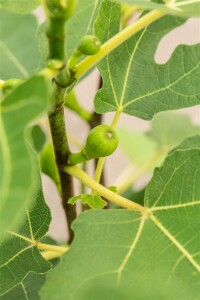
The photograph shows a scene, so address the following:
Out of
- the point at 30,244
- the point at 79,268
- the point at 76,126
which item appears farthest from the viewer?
the point at 76,126

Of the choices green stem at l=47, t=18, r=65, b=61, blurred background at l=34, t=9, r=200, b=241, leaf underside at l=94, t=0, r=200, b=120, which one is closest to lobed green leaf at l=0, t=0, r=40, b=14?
leaf underside at l=94, t=0, r=200, b=120

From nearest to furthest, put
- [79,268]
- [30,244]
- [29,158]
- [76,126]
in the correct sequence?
[29,158]
[79,268]
[30,244]
[76,126]

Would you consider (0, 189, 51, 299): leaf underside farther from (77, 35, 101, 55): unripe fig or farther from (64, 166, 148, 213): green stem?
(77, 35, 101, 55): unripe fig

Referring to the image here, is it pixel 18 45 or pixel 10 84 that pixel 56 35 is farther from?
pixel 18 45

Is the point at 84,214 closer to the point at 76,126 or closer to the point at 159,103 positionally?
the point at 159,103

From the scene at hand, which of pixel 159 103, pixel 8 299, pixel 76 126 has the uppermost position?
pixel 159 103

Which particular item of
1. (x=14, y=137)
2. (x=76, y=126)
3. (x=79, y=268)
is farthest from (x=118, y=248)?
(x=76, y=126)
